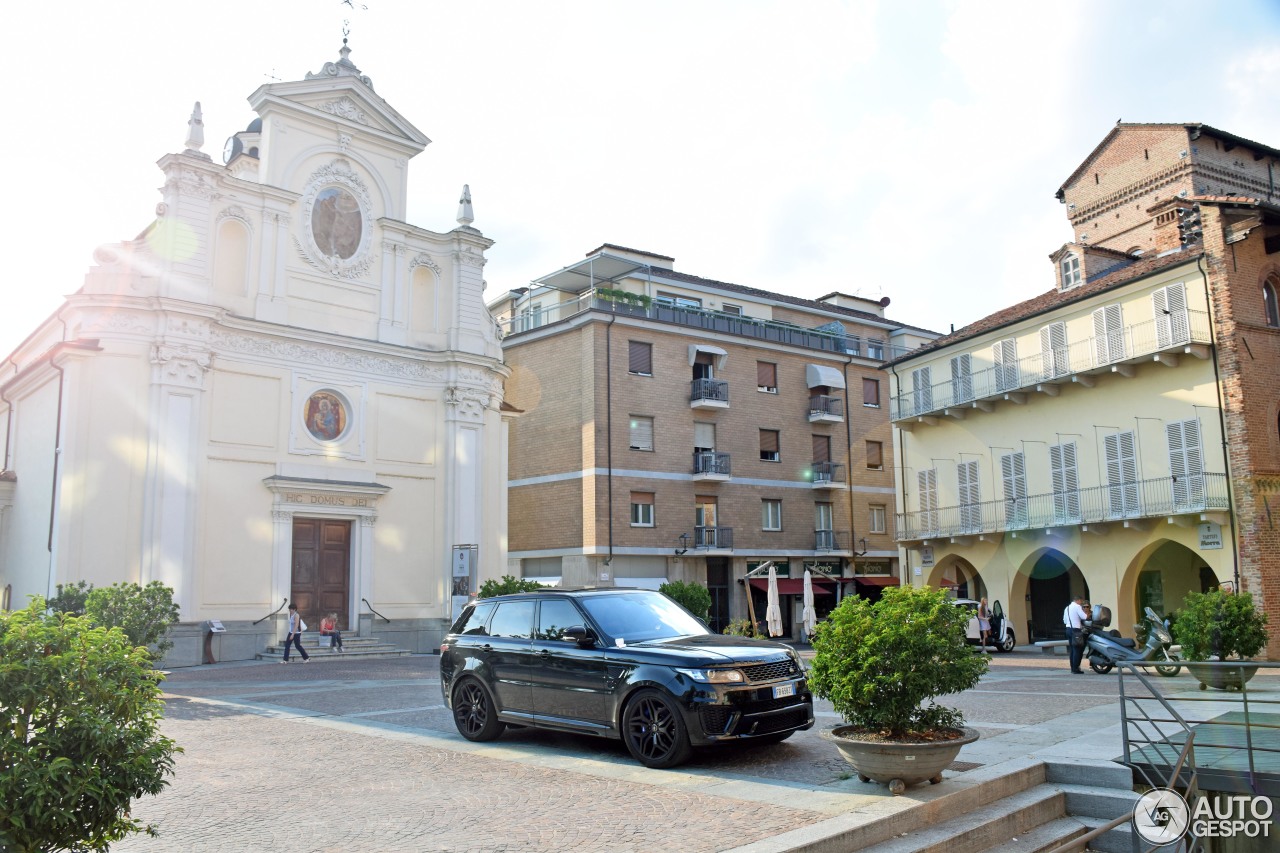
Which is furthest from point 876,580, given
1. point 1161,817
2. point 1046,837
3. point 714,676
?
point 1161,817

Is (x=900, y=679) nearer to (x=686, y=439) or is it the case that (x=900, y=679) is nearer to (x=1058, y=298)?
(x=1058, y=298)

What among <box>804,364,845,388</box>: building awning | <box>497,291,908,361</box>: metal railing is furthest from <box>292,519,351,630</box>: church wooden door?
<box>804,364,845,388</box>: building awning

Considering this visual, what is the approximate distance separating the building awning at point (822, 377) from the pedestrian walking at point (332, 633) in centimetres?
2458

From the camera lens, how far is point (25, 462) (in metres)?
28.5

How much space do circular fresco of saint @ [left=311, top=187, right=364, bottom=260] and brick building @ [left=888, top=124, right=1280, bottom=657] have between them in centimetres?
1913

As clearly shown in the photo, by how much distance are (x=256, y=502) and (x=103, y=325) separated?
19.9 ft

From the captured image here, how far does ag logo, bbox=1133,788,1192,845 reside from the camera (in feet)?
23.2

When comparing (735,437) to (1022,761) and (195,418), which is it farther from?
(1022,761)

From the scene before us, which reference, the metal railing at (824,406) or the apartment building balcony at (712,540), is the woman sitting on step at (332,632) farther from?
the metal railing at (824,406)

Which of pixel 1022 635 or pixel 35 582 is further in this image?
pixel 1022 635

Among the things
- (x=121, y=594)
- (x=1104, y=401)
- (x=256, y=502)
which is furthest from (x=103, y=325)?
(x=1104, y=401)

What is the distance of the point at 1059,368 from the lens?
94.9 ft

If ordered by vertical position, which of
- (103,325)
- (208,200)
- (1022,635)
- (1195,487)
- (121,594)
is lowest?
(1022,635)

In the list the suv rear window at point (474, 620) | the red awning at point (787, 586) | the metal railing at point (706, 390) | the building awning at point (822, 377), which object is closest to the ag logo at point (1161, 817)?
the suv rear window at point (474, 620)
